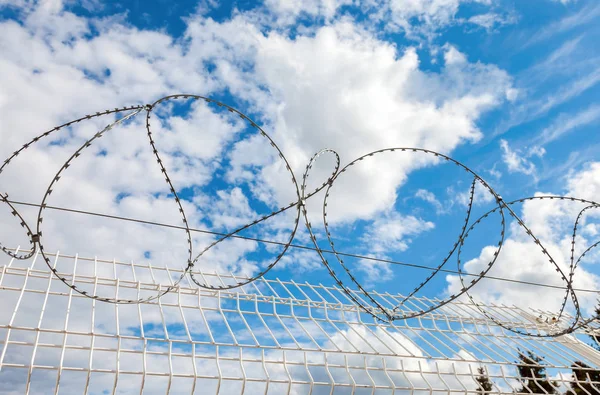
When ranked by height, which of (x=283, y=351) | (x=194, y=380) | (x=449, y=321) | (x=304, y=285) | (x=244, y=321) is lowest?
(x=194, y=380)

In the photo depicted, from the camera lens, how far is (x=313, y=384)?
1166 centimetres

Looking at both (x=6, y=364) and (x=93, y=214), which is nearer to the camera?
(x=6, y=364)

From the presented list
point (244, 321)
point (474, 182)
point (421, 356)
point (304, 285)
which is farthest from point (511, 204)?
point (304, 285)

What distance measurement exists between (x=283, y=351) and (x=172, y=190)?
5.07 m

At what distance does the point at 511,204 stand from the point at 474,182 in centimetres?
113

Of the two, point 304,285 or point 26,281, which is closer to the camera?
point 26,281

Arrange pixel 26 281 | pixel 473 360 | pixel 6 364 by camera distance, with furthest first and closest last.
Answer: pixel 473 360, pixel 26 281, pixel 6 364

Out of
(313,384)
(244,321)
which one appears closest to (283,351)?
(313,384)

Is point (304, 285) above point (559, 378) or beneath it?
above

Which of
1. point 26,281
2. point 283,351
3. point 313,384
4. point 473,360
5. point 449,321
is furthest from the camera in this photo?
point 449,321

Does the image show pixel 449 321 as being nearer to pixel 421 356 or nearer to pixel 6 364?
pixel 421 356

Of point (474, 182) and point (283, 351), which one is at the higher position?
point (474, 182)

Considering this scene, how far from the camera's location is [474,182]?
1222 centimetres

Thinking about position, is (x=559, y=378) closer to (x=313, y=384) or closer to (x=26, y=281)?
(x=313, y=384)
